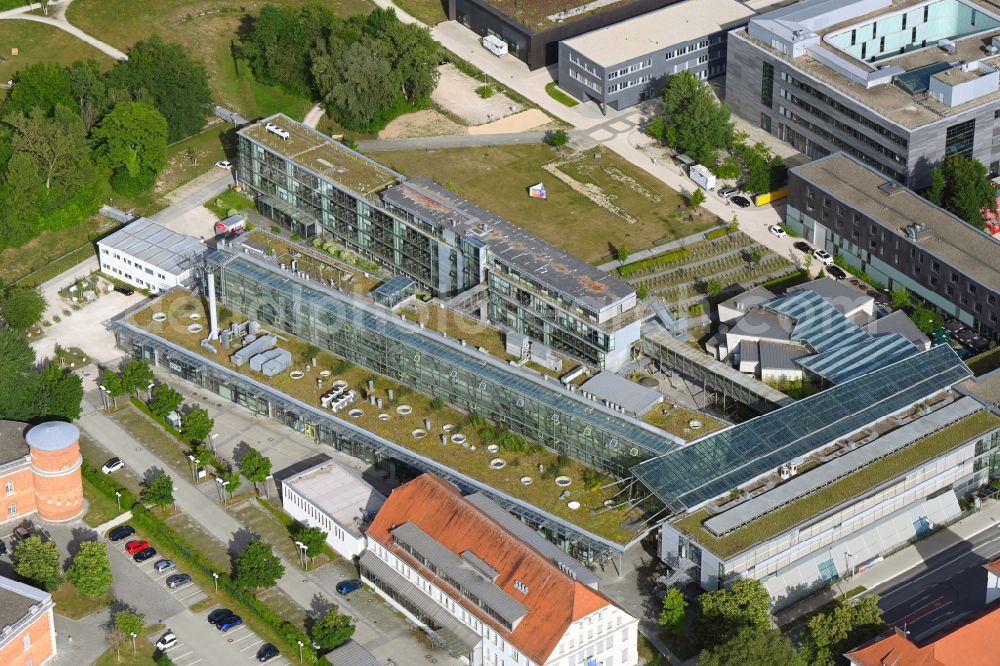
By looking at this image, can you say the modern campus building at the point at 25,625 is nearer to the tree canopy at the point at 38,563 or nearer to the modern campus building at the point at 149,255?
the tree canopy at the point at 38,563

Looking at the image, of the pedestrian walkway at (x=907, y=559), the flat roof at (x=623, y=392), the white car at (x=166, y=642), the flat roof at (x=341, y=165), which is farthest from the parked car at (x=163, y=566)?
the pedestrian walkway at (x=907, y=559)

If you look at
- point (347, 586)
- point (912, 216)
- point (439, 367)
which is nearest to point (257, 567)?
point (347, 586)

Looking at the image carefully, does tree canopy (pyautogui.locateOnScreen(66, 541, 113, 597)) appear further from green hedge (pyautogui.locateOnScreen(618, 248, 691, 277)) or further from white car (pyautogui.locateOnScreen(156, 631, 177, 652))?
green hedge (pyautogui.locateOnScreen(618, 248, 691, 277))

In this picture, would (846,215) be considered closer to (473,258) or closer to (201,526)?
(473,258)

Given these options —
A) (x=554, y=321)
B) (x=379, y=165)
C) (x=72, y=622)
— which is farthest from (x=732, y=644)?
(x=379, y=165)

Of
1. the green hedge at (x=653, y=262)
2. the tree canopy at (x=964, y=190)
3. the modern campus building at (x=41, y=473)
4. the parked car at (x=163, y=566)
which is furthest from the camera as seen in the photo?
the tree canopy at (x=964, y=190)

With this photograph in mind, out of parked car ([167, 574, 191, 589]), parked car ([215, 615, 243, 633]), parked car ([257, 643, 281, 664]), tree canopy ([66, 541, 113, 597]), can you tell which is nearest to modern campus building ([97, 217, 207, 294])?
parked car ([167, 574, 191, 589])

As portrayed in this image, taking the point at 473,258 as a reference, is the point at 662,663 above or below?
below
